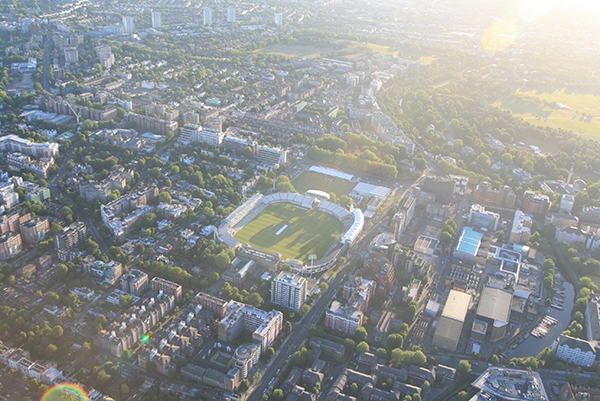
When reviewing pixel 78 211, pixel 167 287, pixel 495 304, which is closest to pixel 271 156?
pixel 78 211

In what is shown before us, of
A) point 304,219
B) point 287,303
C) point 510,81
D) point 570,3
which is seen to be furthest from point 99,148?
point 570,3

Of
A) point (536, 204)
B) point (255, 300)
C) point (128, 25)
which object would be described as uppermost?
point (128, 25)

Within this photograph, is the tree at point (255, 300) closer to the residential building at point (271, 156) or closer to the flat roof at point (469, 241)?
the flat roof at point (469, 241)

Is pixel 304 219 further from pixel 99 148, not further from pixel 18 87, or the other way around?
pixel 18 87

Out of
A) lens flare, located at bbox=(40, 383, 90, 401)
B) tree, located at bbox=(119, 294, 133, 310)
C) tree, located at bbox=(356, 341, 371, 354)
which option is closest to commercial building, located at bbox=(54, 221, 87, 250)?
tree, located at bbox=(119, 294, 133, 310)

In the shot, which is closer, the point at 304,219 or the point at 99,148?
the point at 304,219

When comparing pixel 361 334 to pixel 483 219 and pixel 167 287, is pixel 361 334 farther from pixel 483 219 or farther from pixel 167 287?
pixel 483 219
